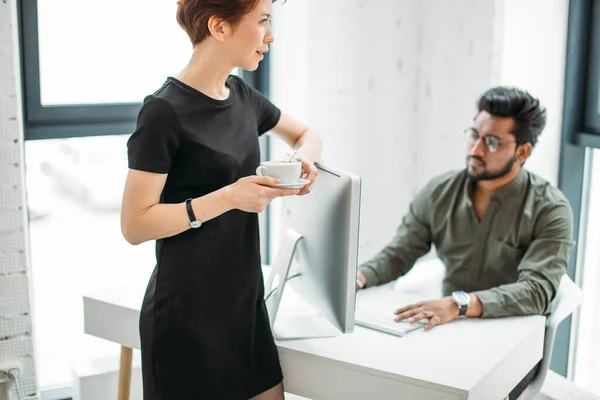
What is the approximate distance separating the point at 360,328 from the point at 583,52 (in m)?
1.32

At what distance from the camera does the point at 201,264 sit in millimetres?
1568

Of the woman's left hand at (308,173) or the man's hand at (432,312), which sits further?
the man's hand at (432,312)

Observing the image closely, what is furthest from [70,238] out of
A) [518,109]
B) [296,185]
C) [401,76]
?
[518,109]

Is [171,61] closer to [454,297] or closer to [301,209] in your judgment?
[301,209]

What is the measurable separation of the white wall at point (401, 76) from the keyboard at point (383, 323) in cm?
91

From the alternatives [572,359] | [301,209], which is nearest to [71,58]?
[301,209]

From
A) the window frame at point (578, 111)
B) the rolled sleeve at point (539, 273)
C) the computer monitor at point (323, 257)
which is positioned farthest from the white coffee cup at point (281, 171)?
the window frame at point (578, 111)

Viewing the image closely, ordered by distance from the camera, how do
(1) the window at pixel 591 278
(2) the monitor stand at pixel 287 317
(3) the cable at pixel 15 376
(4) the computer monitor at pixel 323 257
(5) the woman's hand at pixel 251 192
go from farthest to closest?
1. (1) the window at pixel 591 278
2. (3) the cable at pixel 15 376
3. (2) the monitor stand at pixel 287 317
4. (4) the computer monitor at pixel 323 257
5. (5) the woman's hand at pixel 251 192

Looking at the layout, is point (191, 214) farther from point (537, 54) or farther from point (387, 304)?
point (537, 54)

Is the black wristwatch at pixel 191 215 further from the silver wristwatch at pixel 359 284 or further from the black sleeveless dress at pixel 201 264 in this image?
the silver wristwatch at pixel 359 284

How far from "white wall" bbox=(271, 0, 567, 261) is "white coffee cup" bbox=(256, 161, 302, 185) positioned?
3.78 ft

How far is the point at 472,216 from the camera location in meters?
2.24

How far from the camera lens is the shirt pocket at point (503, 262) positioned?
7.11ft

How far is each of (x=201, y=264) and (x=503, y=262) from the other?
0.98 m
